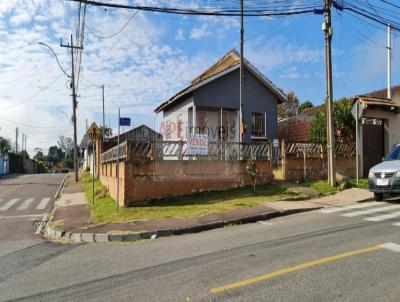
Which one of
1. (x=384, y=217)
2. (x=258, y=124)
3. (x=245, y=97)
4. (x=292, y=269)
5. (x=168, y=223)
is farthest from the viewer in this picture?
(x=258, y=124)

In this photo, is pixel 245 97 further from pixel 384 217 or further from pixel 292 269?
pixel 292 269

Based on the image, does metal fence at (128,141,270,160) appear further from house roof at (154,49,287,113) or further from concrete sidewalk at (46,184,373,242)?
house roof at (154,49,287,113)

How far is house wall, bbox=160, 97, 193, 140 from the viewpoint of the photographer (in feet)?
78.0

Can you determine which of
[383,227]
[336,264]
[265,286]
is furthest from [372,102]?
[265,286]

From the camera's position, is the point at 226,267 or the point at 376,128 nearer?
the point at 226,267

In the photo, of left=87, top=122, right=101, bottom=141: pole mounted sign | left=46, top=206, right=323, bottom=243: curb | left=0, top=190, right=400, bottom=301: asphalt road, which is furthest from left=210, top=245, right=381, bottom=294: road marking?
left=87, top=122, right=101, bottom=141: pole mounted sign

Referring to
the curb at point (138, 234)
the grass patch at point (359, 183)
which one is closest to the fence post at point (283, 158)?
the grass patch at point (359, 183)

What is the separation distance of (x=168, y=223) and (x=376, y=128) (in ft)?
42.0

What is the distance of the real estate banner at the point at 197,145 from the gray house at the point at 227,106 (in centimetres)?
701

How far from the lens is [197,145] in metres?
15.5

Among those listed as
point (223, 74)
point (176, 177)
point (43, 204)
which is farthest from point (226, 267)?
point (223, 74)

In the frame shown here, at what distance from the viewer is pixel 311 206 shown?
12930 millimetres

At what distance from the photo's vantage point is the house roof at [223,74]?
73.8ft

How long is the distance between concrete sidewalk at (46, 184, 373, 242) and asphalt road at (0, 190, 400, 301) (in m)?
0.50
